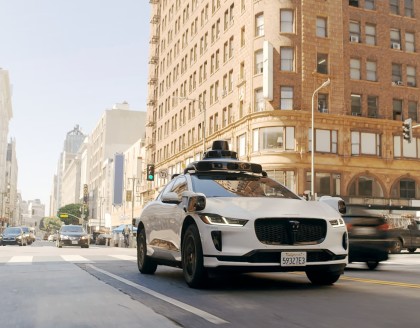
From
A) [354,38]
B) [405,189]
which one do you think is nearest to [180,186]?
[405,189]

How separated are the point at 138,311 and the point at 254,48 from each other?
38831 mm

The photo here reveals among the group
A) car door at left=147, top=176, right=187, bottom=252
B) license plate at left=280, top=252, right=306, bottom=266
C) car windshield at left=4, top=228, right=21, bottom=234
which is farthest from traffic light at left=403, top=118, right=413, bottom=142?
car windshield at left=4, top=228, right=21, bottom=234

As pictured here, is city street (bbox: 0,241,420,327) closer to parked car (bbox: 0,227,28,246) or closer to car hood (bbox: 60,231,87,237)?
car hood (bbox: 60,231,87,237)

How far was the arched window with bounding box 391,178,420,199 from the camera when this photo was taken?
141ft

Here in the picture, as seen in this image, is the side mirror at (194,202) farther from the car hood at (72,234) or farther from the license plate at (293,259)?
the car hood at (72,234)

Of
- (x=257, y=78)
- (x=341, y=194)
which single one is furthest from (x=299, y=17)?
(x=341, y=194)

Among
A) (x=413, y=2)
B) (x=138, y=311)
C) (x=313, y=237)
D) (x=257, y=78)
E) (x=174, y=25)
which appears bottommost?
(x=138, y=311)

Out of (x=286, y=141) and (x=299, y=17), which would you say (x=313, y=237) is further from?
(x=299, y=17)

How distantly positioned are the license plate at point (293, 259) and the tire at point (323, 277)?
0.79 meters

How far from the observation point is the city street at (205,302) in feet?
16.0

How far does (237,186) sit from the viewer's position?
807cm

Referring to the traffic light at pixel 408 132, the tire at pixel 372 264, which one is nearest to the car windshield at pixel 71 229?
the traffic light at pixel 408 132

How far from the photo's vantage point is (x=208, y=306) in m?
5.68

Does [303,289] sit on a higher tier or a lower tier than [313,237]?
lower
